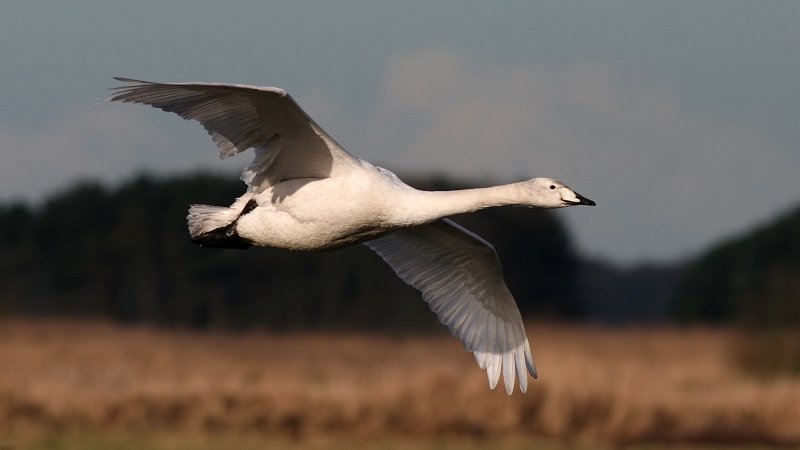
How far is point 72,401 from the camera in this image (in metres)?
14.5

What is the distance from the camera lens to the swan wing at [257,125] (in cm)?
702

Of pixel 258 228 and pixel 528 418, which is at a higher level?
pixel 258 228

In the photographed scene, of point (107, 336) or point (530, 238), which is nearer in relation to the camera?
point (107, 336)

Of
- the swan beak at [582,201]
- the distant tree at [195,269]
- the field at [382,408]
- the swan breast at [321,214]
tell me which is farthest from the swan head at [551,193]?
the distant tree at [195,269]

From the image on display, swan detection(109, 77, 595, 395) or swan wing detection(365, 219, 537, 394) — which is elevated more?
swan detection(109, 77, 595, 395)

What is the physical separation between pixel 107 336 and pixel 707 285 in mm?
22718

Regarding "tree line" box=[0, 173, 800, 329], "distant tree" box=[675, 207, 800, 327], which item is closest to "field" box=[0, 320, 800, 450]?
"tree line" box=[0, 173, 800, 329]

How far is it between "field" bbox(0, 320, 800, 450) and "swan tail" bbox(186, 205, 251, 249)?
619 centimetres

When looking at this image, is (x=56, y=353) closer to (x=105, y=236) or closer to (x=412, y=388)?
(x=412, y=388)

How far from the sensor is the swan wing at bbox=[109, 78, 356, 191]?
7.02m

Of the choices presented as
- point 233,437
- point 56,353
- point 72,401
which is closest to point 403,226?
point 233,437

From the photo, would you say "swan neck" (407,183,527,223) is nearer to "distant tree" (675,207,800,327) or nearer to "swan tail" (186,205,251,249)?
"swan tail" (186,205,251,249)

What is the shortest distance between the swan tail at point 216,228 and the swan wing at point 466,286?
1.31 metres

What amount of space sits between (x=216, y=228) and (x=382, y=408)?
7113 millimetres
